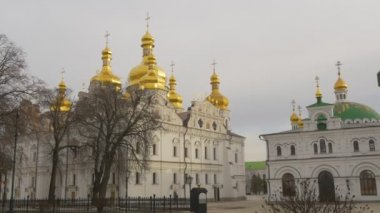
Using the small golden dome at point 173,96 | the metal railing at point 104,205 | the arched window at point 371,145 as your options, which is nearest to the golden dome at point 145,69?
the small golden dome at point 173,96

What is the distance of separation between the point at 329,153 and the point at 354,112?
8135 millimetres

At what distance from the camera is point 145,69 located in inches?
2328

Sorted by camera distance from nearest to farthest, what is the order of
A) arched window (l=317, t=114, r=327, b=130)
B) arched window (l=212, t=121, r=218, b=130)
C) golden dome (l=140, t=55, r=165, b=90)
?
arched window (l=317, t=114, r=327, b=130) → golden dome (l=140, t=55, r=165, b=90) → arched window (l=212, t=121, r=218, b=130)

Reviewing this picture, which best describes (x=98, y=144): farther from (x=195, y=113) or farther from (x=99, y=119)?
(x=195, y=113)

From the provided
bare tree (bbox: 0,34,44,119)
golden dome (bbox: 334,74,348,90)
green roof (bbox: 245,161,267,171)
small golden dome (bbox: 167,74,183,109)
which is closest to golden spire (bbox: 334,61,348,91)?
golden dome (bbox: 334,74,348,90)

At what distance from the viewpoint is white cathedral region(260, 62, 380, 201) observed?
4516cm

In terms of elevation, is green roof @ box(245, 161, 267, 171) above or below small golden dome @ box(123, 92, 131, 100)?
below

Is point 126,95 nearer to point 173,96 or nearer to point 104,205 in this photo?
point 104,205

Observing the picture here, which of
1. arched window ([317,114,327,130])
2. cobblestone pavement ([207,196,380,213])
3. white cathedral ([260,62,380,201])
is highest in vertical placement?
arched window ([317,114,327,130])

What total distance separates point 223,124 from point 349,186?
22.0 m

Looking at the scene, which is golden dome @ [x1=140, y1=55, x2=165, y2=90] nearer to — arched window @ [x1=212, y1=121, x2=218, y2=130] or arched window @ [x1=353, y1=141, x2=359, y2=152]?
arched window @ [x1=212, y1=121, x2=218, y2=130]

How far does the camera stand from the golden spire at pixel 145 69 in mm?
58531

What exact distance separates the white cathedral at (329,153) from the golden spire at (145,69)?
1685cm

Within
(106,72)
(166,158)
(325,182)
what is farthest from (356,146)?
(106,72)
